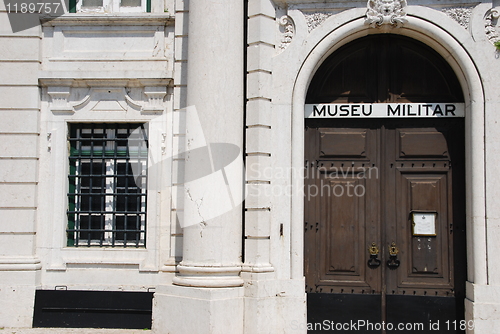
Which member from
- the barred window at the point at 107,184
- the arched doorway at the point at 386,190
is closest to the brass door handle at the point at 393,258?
the arched doorway at the point at 386,190

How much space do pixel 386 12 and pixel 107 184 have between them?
15.9 ft

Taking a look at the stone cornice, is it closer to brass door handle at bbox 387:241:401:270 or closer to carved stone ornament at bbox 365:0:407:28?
carved stone ornament at bbox 365:0:407:28

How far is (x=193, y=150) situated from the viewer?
786 centimetres

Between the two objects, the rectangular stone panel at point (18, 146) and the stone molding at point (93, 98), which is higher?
the stone molding at point (93, 98)

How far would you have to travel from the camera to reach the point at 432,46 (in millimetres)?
8234

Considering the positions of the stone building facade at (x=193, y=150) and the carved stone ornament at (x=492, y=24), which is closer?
the stone building facade at (x=193, y=150)

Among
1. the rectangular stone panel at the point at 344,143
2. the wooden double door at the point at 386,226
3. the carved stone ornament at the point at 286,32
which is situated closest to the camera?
A: the wooden double door at the point at 386,226

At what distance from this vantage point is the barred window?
8.59 m

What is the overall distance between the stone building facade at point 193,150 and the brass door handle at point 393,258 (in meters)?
0.12

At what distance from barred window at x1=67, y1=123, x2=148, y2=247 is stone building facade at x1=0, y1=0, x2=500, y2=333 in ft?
0.07

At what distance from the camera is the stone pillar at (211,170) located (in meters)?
7.66

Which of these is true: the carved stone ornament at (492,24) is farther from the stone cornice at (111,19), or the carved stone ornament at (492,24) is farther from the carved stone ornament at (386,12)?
the stone cornice at (111,19)

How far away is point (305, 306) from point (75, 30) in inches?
212

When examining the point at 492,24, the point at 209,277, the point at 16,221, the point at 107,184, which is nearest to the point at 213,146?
the point at 209,277
